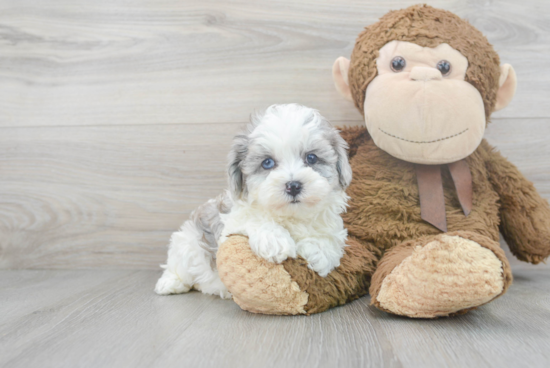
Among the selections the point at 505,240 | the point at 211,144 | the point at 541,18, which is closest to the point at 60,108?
the point at 211,144

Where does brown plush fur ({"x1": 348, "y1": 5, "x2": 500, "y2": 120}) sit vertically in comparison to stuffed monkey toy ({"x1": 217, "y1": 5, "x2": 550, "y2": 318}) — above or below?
above

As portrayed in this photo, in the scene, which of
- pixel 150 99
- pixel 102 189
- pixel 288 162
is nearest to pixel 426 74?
pixel 288 162

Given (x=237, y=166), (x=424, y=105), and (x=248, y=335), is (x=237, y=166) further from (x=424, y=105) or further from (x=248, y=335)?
(x=424, y=105)

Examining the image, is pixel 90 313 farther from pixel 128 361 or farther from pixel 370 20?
pixel 370 20

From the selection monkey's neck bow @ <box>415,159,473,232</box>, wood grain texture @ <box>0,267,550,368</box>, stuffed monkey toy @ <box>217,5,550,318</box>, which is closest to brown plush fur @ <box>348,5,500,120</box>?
stuffed monkey toy @ <box>217,5,550,318</box>

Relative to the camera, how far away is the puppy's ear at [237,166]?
4.14 ft

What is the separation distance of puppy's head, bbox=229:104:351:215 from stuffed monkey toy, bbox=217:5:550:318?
155 mm

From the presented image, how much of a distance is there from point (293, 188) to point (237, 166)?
0.21 metres

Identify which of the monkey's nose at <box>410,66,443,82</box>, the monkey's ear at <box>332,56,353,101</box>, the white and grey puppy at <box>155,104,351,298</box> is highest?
Result: the monkey's nose at <box>410,66,443,82</box>

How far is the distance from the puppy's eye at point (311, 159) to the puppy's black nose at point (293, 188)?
0.11 m

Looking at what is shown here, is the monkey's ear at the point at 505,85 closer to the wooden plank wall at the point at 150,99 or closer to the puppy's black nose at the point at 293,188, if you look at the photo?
the wooden plank wall at the point at 150,99

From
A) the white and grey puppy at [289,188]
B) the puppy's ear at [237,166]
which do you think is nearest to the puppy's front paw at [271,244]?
the white and grey puppy at [289,188]

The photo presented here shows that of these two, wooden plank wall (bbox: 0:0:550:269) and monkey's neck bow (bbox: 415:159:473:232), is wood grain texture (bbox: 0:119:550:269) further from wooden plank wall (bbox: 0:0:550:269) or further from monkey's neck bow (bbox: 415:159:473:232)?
monkey's neck bow (bbox: 415:159:473:232)

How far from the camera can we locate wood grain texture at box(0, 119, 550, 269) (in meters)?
1.86
